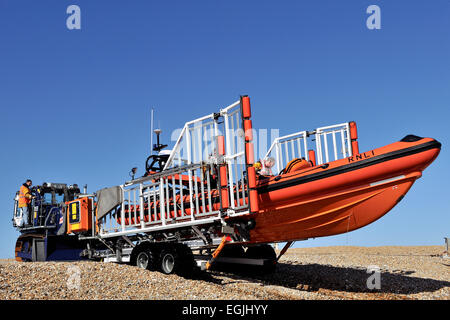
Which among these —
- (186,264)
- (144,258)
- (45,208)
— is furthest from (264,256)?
(45,208)

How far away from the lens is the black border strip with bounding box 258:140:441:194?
6594mm

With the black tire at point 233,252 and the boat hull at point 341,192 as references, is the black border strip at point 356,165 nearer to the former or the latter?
the boat hull at point 341,192

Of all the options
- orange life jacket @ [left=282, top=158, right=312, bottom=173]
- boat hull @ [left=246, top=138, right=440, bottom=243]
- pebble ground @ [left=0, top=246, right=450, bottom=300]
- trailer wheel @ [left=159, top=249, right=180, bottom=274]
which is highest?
orange life jacket @ [left=282, top=158, right=312, bottom=173]

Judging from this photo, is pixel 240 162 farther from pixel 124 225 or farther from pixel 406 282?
pixel 406 282

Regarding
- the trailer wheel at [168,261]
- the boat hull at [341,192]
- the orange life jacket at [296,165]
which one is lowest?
the trailer wheel at [168,261]

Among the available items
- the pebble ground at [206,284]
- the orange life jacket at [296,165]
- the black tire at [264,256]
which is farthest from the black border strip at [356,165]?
the black tire at [264,256]

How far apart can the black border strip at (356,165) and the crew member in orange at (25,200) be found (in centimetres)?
863

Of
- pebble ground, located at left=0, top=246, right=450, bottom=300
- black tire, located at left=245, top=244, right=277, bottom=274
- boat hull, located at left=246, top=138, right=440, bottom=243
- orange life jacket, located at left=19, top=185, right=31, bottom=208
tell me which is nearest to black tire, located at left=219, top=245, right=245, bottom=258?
black tire, located at left=245, top=244, right=277, bottom=274

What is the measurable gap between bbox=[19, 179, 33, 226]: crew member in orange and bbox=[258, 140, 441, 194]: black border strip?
28.3 feet

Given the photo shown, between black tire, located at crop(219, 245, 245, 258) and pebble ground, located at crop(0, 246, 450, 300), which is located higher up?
black tire, located at crop(219, 245, 245, 258)

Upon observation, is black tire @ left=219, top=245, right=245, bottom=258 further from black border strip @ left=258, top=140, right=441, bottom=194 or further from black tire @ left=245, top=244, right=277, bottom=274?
black border strip @ left=258, top=140, right=441, bottom=194

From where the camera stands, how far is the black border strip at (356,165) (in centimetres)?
659
